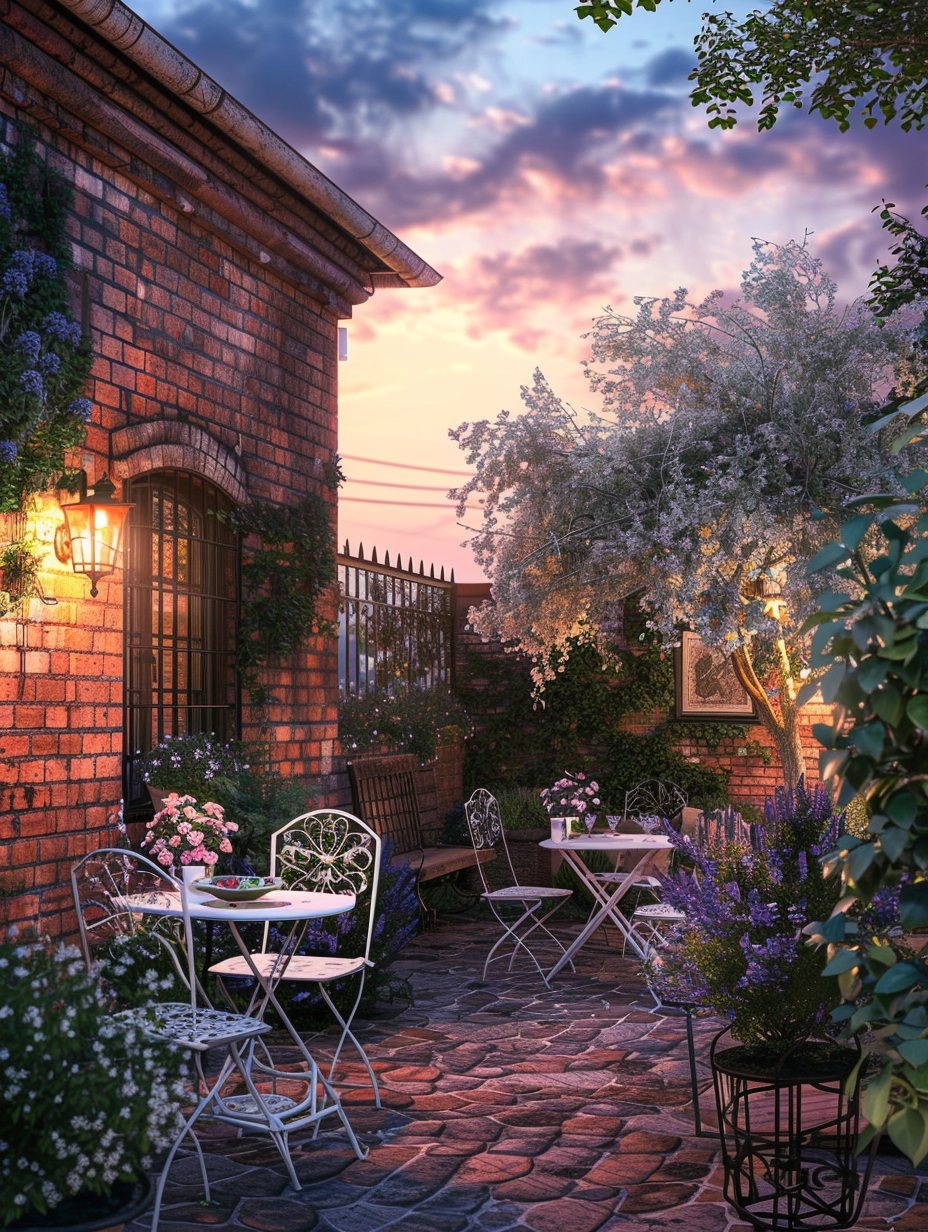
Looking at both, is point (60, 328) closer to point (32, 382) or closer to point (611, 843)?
point (32, 382)

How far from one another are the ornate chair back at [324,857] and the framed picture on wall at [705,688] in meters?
5.15

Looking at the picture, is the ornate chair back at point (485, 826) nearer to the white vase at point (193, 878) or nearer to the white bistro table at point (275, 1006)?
the white bistro table at point (275, 1006)

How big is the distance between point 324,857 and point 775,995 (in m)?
2.26

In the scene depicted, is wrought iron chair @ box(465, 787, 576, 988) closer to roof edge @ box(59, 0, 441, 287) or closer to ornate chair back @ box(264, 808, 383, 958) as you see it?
ornate chair back @ box(264, 808, 383, 958)

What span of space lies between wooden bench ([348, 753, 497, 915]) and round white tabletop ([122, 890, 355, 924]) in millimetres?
3216

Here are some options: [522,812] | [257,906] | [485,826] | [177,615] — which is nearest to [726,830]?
[257,906]

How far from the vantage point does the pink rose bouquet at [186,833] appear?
4.59 meters

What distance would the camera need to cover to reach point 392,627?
32.1 feet

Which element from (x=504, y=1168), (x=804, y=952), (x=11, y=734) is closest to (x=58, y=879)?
(x=11, y=734)

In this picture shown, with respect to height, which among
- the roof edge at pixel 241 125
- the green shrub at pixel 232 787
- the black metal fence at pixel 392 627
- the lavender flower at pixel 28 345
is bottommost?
the green shrub at pixel 232 787

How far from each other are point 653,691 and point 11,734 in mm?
7206

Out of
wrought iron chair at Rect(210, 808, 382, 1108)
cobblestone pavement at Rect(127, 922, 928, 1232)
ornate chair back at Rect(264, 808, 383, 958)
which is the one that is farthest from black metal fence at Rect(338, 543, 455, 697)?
cobblestone pavement at Rect(127, 922, 928, 1232)

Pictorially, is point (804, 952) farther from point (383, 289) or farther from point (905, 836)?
point (383, 289)

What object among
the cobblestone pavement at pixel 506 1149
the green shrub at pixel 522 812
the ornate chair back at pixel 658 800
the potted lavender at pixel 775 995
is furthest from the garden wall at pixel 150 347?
the ornate chair back at pixel 658 800
